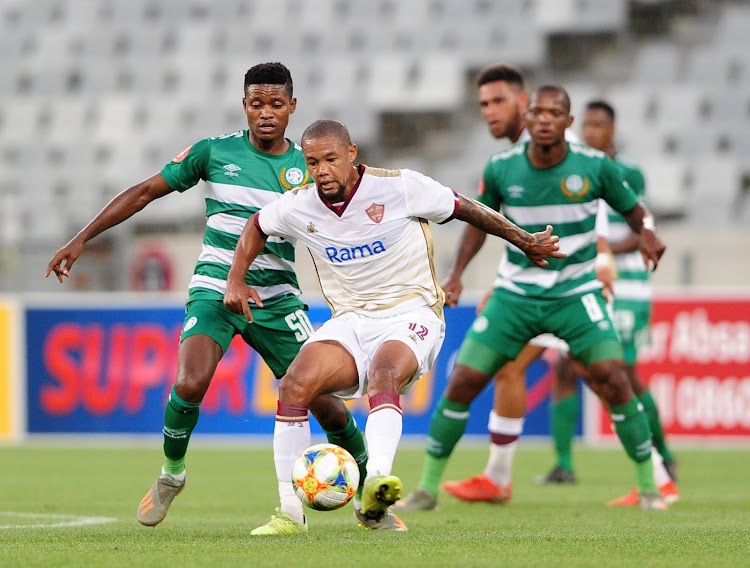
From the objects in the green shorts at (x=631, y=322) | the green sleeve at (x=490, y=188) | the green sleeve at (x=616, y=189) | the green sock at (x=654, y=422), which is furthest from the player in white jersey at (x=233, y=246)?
the green shorts at (x=631, y=322)

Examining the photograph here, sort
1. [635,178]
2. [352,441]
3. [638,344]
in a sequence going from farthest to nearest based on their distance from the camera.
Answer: [638,344] → [635,178] → [352,441]

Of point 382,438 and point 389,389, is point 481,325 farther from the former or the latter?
point 382,438

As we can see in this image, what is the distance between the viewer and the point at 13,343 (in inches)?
573

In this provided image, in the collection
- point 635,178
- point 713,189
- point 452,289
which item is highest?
point 713,189

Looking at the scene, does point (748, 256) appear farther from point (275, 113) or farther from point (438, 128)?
point (275, 113)

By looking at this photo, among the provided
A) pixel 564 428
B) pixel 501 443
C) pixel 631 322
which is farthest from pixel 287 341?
pixel 564 428

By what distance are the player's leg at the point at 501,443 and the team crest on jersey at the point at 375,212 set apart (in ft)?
8.25

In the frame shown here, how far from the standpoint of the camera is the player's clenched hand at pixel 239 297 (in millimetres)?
5621

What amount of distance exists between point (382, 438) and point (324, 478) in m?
0.32

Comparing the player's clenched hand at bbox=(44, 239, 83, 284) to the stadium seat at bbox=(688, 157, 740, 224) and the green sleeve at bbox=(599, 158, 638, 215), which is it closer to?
the green sleeve at bbox=(599, 158, 638, 215)

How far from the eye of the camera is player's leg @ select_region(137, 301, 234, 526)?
583cm

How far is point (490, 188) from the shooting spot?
7328mm

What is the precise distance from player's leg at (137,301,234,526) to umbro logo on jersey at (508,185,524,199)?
2.03 m

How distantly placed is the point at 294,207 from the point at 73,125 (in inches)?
702
